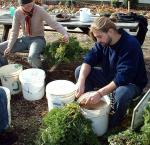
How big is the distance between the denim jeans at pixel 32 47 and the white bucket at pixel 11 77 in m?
0.31

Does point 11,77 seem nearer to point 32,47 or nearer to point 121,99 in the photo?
point 32,47

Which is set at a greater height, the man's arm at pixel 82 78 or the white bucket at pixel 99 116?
the man's arm at pixel 82 78

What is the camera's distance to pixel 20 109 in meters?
5.33

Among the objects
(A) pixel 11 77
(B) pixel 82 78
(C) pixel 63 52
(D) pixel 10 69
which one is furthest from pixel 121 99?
(D) pixel 10 69

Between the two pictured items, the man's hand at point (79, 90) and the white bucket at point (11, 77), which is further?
the white bucket at point (11, 77)

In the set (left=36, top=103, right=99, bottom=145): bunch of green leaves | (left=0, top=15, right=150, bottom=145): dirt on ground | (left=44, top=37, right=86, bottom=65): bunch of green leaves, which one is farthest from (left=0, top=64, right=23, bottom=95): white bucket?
(left=36, top=103, right=99, bottom=145): bunch of green leaves

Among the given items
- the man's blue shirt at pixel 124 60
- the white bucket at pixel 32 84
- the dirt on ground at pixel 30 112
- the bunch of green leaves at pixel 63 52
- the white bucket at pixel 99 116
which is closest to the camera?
the white bucket at pixel 99 116

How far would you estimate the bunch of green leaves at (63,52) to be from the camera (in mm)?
5871

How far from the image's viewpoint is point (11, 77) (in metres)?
5.53

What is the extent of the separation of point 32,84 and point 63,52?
32.3 inches

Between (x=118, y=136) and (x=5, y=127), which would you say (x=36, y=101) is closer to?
(x=5, y=127)

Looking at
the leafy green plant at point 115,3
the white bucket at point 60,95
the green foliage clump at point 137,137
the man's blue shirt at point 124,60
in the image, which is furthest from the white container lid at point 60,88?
the leafy green plant at point 115,3

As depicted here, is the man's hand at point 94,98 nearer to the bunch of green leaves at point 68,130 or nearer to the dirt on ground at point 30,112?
the bunch of green leaves at point 68,130

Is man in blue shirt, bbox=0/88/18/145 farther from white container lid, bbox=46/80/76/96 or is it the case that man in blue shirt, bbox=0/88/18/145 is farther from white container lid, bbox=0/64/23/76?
white container lid, bbox=0/64/23/76
